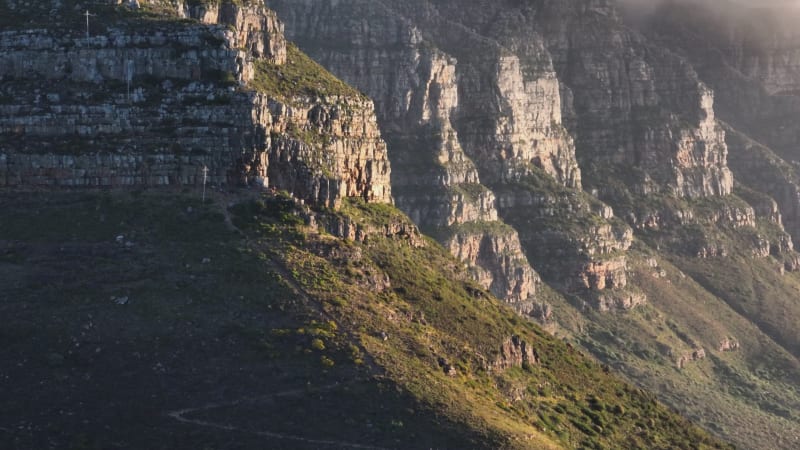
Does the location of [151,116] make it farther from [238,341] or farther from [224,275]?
[238,341]

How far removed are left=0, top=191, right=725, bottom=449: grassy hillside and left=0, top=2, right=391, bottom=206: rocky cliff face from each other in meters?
1.84

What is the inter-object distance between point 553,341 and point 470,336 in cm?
1917

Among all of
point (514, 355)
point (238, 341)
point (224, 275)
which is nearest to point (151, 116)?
point (224, 275)

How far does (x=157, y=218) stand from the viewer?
150750mm

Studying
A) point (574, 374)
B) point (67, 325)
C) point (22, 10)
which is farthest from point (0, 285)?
point (574, 374)

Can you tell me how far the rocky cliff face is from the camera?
500 feet

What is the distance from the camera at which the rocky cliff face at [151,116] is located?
500 ft

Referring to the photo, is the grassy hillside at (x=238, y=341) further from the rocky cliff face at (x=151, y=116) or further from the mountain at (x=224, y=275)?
the rocky cliff face at (x=151, y=116)

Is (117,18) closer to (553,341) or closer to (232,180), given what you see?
(232,180)

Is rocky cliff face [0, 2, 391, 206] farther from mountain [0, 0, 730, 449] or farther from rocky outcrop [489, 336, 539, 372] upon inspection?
rocky outcrop [489, 336, 539, 372]

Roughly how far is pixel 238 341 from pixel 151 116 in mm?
18545

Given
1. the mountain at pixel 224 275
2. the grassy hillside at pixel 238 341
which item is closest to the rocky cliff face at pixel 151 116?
the mountain at pixel 224 275

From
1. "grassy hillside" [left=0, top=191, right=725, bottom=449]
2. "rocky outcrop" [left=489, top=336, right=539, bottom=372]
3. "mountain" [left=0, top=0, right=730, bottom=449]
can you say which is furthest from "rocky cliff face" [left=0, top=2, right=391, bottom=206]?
"rocky outcrop" [left=489, top=336, right=539, bottom=372]

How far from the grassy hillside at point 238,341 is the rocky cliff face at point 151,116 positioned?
184 centimetres
